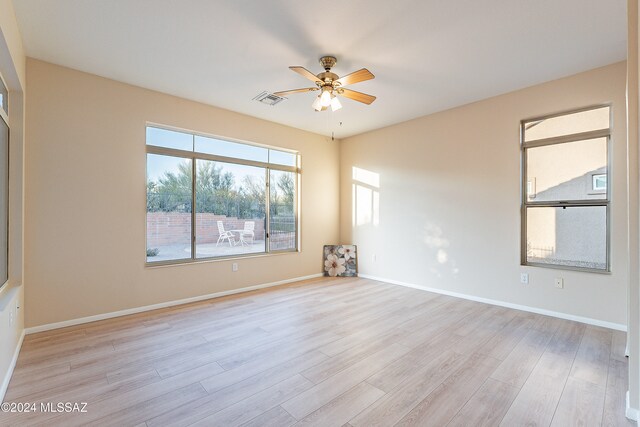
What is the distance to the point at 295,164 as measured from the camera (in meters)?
5.52

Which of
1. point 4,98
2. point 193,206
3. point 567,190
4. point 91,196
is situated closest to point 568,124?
point 567,190

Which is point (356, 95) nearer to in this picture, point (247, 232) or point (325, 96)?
point (325, 96)

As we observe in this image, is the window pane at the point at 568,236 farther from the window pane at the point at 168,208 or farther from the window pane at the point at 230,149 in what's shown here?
the window pane at the point at 168,208

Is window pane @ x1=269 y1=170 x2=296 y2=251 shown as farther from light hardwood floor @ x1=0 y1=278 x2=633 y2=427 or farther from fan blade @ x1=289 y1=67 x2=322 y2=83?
fan blade @ x1=289 y1=67 x2=322 y2=83

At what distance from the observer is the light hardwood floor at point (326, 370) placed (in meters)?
1.79

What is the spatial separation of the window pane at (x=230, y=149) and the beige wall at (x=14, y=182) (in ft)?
6.05

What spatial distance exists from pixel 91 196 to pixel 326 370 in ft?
10.5

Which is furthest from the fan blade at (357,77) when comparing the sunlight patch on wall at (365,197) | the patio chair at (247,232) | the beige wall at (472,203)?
the patio chair at (247,232)

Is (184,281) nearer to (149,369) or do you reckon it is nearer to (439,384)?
(149,369)

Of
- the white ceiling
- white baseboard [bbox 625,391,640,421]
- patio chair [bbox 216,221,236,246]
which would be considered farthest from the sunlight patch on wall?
white baseboard [bbox 625,391,640,421]

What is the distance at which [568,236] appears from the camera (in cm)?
346

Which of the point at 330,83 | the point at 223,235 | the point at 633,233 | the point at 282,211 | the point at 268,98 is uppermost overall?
the point at 268,98

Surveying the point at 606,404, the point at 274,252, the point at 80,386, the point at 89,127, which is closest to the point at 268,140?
the point at 274,252

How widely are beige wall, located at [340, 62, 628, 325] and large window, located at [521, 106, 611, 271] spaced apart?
0.44 feet
